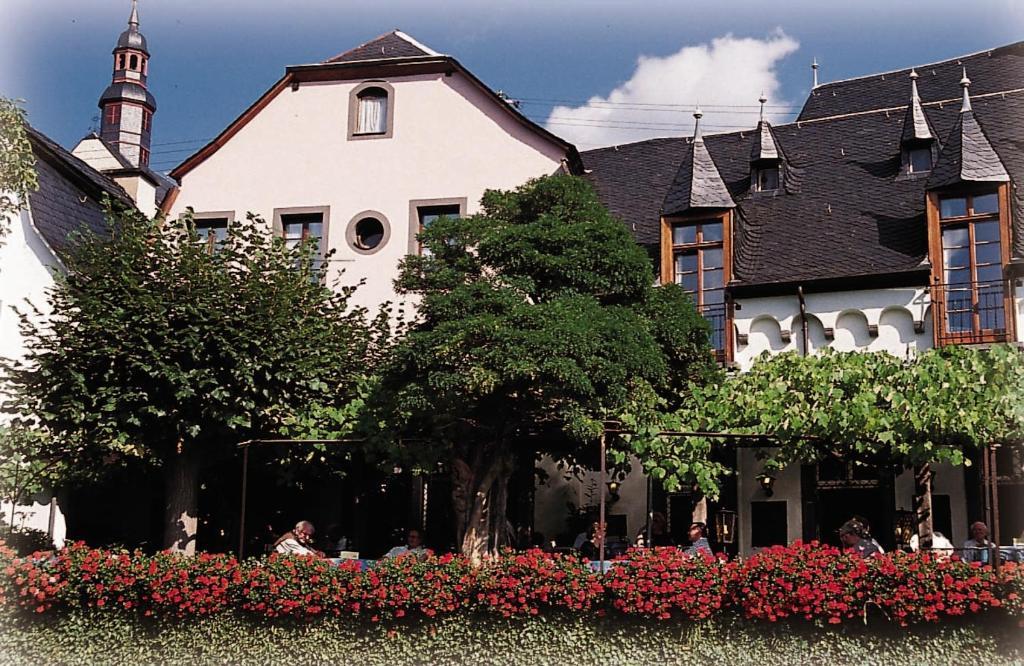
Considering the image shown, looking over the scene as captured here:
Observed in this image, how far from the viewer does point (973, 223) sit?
19.5 m

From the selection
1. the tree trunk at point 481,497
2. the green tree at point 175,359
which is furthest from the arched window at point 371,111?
the tree trunk at point 481,497

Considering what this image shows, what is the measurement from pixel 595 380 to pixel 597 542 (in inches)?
155

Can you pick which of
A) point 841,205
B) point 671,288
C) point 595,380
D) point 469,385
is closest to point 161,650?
point 469,385

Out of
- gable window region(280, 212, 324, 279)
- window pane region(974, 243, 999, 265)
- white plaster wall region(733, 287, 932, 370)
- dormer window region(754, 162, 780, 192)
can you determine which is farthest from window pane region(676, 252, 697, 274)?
gable window region(280, 212, 324, 279)

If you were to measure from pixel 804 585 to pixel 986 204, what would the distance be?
29.8 feet

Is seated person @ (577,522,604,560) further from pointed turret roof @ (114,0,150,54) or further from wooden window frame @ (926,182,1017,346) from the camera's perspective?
pointed turret roof @ (114,0,150,54)

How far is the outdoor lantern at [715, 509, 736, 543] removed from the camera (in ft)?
70.2

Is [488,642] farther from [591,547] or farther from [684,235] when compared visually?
[684,235]

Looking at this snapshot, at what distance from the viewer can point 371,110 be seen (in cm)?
2275

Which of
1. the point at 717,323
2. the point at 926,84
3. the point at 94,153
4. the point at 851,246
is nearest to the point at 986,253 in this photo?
the point at 851,246

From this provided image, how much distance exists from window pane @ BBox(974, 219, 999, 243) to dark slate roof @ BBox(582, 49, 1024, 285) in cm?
31

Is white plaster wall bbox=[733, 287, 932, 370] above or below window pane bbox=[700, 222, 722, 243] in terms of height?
below

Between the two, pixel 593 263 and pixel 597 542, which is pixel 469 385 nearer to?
pixel 593 263

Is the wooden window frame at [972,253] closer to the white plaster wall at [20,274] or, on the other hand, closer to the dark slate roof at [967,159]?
the dark slate roof at [967,159]
